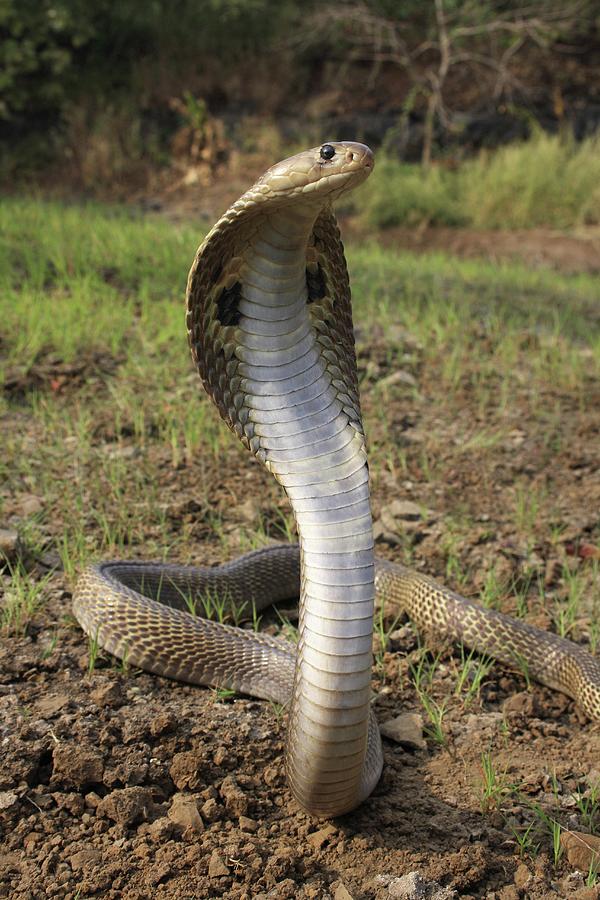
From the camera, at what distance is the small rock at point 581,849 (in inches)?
103

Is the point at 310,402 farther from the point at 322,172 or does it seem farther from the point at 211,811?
the point at 211,811

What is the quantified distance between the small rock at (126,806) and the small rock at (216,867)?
0.91 ft

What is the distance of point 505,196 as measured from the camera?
1437cm

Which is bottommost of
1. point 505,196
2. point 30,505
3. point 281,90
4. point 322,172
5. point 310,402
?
point 505,196

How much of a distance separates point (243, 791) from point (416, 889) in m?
0.61

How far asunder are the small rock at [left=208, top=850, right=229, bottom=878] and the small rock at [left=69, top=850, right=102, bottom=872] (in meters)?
0.29

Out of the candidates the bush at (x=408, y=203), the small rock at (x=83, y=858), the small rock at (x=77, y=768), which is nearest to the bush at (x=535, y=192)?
the bush at (x=408, y=203)

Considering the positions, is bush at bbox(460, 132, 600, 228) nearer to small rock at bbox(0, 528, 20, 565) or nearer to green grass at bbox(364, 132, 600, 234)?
green grass at bbox(364, 132, 600, 234)

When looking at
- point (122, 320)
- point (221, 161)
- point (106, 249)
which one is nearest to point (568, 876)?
point (122, 320)

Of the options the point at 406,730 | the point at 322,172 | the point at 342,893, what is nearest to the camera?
the point at 322,172

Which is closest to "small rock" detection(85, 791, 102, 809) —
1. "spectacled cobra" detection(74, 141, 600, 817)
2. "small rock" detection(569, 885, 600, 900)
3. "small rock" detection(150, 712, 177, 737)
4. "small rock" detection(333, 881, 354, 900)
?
"small rock" detection(150, 712, 177, 737)

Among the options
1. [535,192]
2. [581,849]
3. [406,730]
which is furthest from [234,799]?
[535,192]

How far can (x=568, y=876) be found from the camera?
2.58m

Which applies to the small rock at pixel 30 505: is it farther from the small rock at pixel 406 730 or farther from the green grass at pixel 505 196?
the green grass at pixel 505 196
